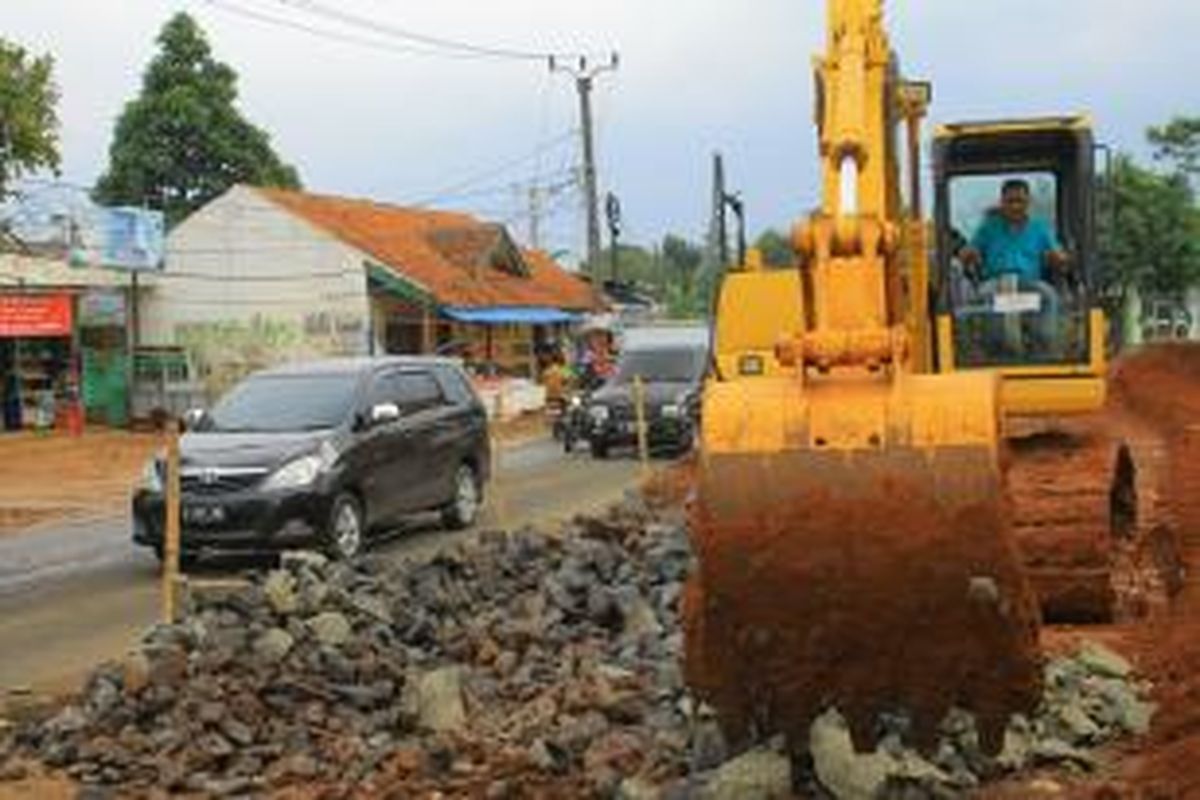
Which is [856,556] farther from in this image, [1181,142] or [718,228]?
[1181,142]

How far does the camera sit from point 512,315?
5431 centimetres

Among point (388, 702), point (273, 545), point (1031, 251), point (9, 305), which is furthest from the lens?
point (9, 305)

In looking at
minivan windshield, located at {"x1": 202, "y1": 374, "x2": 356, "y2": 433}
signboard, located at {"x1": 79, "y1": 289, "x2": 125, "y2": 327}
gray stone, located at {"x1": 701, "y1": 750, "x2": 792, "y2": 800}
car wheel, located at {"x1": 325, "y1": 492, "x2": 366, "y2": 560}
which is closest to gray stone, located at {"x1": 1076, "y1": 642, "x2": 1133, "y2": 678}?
gray stone, located at {"x1": 701, "y1": 750, "x2": 792, "y2": 800}

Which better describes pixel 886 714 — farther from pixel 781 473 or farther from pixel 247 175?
pixel 247 175

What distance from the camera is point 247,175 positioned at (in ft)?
211

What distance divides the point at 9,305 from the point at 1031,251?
31.8 metres

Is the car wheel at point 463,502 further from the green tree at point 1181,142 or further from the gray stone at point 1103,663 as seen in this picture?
the green tree at point 1181,142

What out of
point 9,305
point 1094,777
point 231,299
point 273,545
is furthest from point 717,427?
point 231,299

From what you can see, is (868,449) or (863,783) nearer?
(868,449)

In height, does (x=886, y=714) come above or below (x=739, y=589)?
below

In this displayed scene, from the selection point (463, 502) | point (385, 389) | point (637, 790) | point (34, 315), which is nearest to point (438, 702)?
point (637, 790)

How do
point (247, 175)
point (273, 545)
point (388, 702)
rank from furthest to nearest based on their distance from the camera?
point (247, 175) < point (273, 545) < point (388, 702)

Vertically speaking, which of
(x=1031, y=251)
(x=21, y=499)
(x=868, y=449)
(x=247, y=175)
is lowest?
(x=21, y=499)

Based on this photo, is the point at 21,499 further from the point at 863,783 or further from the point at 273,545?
the point at 863,783
